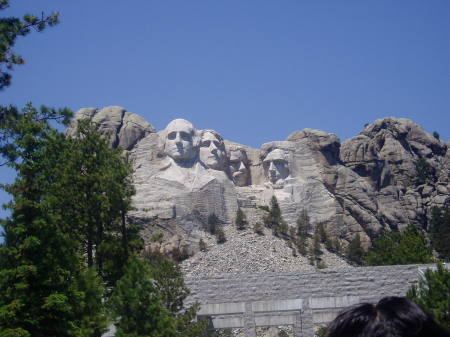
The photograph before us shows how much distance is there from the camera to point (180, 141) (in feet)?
121

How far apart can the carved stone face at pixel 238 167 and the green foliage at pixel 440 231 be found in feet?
36.4

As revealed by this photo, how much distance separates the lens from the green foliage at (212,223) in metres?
36.9

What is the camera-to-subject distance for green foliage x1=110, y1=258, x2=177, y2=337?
45.4 feet

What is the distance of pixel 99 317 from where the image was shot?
13.5 m

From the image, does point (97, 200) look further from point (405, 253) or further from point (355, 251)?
point (355, 251)

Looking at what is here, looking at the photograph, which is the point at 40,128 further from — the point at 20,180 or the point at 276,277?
the point at 276,277

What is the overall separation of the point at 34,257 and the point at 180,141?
995 inches

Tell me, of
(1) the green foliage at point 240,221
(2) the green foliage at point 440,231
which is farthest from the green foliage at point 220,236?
(2) the green foliage at point 440,231

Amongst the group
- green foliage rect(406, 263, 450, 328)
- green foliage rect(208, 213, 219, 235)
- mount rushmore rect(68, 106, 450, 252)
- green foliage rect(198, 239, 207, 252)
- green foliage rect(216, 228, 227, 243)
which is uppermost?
mount rushmore rect(68, 106, 450, 252)

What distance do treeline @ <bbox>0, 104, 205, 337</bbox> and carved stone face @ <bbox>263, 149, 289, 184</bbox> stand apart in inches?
915

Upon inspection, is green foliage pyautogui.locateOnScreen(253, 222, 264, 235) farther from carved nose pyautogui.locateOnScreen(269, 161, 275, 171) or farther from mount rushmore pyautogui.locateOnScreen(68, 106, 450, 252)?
carved nose pyautogui.locateOnScreen(269, 161, 275, 171)

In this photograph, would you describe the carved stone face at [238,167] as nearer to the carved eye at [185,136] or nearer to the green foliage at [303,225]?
the green foliage at [303,225]

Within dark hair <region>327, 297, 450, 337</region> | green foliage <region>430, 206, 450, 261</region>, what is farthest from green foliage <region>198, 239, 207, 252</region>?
dark hair <region>327, 297, 450, 337</region>

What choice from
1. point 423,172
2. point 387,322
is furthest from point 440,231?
point 387,322
